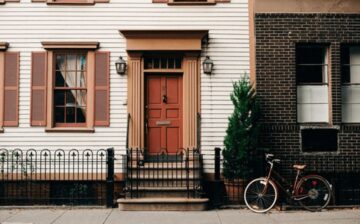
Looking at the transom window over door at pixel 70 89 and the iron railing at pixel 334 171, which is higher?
the transom window over door at pixel 70 89

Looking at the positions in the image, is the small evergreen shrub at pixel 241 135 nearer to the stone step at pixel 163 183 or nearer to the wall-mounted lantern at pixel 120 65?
the stone step at pixel 163 183

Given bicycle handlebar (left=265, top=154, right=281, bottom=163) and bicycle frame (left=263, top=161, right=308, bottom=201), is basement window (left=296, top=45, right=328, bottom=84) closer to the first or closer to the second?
bicycle handlebar (left=265, top=154, right=281, bottom=163)

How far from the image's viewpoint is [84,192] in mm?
10961

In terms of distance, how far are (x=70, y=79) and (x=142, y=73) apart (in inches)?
73.5

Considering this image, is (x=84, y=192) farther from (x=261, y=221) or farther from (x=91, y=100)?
(x=261, y=221)

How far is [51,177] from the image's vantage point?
35.8 ft

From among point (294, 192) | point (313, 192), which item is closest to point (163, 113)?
point (294, 192)

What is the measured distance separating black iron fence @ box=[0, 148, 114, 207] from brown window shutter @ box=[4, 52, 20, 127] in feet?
2.61

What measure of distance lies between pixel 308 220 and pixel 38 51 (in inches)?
296

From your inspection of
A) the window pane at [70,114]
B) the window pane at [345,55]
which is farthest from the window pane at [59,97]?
the window pane at [345,55]

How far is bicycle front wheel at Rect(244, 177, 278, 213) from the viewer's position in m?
9.60

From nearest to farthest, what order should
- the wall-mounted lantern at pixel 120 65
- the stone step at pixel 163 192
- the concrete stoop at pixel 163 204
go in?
the concrete stoop at pixel 163 204, the stone step at pixel 163 192, the wall-mounted lantern at pixel 120 65

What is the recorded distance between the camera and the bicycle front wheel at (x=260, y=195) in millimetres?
9602

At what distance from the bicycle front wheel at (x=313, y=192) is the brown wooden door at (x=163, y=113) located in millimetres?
3140
